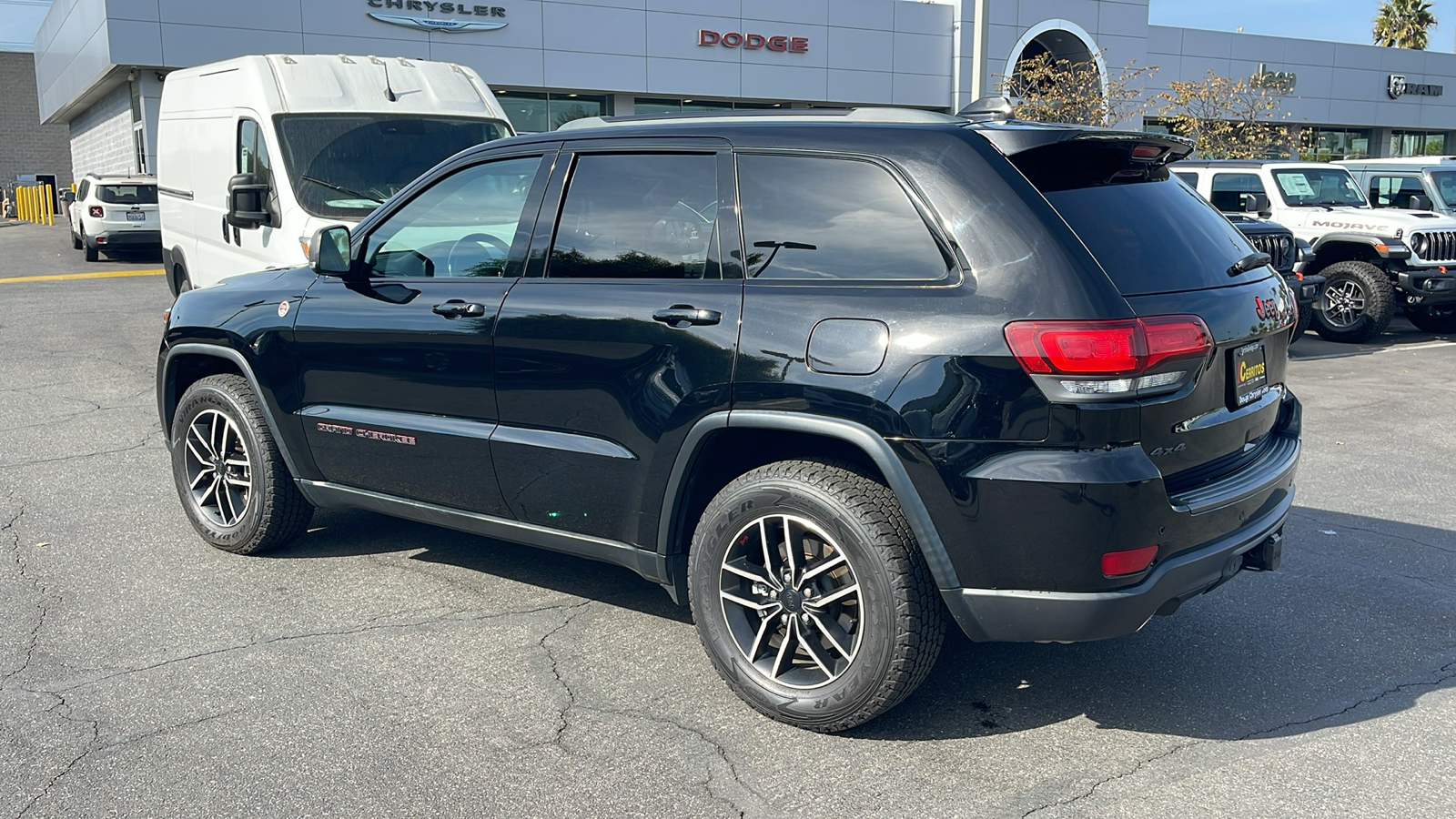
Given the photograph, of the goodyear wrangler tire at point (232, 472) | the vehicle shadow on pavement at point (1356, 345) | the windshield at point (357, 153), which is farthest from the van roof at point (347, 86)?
the vehicle shadow on pavement at point (1356, 345)

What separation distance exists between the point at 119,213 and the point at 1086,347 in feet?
75.7

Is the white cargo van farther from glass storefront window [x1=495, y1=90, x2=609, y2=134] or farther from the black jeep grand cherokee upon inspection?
glass storefront window [x1=495, y1=90, x2=609, y2=134]

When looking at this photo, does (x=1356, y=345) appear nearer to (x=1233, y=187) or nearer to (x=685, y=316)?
(x=1233, y=187)

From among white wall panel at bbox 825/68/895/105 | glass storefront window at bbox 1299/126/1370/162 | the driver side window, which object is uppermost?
→ white wall panel at bbox 825/68/895/105

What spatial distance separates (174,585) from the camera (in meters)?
4.91

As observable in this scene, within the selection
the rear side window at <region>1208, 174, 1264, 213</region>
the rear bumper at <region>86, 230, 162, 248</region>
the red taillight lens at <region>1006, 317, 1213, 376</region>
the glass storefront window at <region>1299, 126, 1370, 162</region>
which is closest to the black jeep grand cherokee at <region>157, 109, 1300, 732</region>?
the red taillight lens at <region>1006, 317, 1213, 376</region>

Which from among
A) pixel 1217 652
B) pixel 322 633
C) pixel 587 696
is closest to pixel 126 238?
pixel 322 633

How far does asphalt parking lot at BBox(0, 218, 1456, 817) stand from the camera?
3.25 metres

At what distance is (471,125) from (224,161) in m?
2.14

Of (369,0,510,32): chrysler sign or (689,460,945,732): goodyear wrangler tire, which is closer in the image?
(689,460,945,732): goodyear wrangler tire

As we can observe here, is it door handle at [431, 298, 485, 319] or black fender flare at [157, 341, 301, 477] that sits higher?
door handle at [431, 298, 485, 319]

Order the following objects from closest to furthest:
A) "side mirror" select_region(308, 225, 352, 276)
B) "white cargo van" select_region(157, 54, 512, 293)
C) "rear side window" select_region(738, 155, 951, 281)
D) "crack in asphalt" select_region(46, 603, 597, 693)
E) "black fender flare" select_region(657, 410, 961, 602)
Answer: "black fender flare" select_region(657, 410, 961, 602) < "rear side window" select_region(738, 155, 951, 281) < "crack in asphalt" select_region(46, 603, 597, 693) < "side mirror" select_region(308, 225, 352, 276) < "white cargo van" select_region(157, 54, 512, 293)

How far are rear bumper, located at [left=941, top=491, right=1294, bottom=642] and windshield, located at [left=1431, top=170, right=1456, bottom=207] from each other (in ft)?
44.4

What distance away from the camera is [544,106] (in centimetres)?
3028
